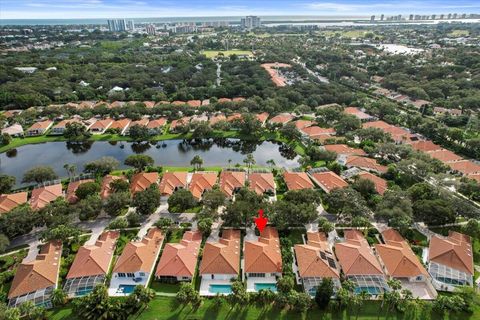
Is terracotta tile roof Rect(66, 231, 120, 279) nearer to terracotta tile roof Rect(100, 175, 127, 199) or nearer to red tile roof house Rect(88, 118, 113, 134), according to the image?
terracotta tile roof Rect(100, 175, 127, 199)

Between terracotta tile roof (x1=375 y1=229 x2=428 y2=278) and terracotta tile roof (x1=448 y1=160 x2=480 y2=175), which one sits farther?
terracotta tile roof (x1=448 y1=160 x2=480 y2=175)

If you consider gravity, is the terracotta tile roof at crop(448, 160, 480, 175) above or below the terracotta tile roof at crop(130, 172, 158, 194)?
below

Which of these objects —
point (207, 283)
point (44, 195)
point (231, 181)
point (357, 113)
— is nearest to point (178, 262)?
point (207, 283)

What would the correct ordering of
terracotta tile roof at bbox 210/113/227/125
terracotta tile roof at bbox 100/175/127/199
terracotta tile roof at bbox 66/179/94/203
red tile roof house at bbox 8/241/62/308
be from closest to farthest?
red tile roof house at bbox 8/241/62/308
terracotta tile roof at bbox 66/179/94/203
terracotta tile roof at bbox 100/175/127/199
terracotta tile roof at bbox 210/113/227/125

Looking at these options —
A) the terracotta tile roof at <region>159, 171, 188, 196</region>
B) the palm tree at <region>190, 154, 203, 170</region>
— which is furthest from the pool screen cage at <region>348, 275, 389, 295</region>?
the palm tree at <region>190, 154, 203, 170</region>

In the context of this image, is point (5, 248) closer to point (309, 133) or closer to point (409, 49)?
point (309, 133)

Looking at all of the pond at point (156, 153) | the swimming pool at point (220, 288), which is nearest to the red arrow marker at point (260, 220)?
the swimming pool at point (220, 288)

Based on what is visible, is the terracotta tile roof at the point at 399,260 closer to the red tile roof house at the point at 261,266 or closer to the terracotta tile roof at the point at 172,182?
the red tile roof house at the point at 261,266

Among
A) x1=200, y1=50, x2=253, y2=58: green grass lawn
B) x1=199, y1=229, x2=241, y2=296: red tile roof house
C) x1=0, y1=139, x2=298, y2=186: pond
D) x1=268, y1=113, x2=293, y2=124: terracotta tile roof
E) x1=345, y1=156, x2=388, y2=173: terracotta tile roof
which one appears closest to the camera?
x1=199, y1=229, x2=241, y2=296: red tile roof house
